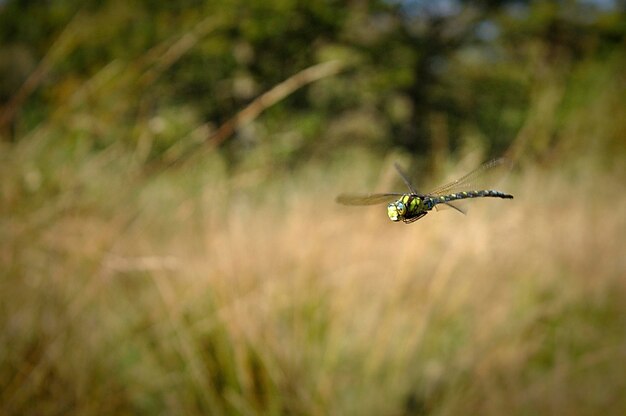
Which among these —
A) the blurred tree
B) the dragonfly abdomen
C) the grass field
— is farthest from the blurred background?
the blurred tree

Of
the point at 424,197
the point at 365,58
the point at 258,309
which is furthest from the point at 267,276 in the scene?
the point at 365,58

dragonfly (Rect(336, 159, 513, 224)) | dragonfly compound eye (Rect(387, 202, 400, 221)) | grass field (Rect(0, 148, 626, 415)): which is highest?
dragonfly (Rect(336, 159, 513, 224))

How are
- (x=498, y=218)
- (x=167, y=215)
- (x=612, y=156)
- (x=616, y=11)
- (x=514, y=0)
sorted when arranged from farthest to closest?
1. (x=616, y=11)
2. (x=514, y=0)
3. (x=612, y=156)
4. (x=167, y=215)
5. (x=498, y=218)

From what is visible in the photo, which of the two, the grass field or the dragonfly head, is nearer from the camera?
the dragonfly head

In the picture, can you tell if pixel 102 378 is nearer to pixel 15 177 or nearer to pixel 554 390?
pixel 15 177

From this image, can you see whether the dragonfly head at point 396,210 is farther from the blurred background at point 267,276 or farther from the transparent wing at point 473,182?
the blurred background at point 267,276

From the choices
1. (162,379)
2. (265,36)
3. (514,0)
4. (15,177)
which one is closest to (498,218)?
(162,379)

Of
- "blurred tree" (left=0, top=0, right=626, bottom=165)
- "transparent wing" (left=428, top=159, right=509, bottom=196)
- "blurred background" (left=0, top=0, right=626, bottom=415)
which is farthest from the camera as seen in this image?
"blurred tree" (left=0, top=0, right=626, bottom=165)

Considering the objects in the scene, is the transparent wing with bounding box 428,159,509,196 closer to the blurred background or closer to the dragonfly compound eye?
the dragonfly compound eye
